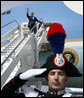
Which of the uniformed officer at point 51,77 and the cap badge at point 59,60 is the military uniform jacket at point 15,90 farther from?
the cap badge at point 59,60

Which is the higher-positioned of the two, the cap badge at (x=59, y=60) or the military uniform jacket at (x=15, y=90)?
the cap badge at (x=59, y=60)

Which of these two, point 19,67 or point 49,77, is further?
point 19,67

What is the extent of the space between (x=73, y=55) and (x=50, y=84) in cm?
802

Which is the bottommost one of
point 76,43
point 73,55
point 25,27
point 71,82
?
point 71,82

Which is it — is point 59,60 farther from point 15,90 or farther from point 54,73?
point 15,90

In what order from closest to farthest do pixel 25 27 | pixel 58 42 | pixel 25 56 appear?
pixel 58 42 → pixel 25 56 → pixel 25 27

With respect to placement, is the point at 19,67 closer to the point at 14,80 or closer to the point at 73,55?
the point at 73,55

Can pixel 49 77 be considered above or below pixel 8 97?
above

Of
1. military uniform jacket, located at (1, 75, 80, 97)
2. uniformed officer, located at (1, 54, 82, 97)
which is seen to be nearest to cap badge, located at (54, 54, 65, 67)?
uniformed officer, located at (1, 54, 82, 97)

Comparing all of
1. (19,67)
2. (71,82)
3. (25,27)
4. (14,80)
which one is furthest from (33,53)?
(14,80)

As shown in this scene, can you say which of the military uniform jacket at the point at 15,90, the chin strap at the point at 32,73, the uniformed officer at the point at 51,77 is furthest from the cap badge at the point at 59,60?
the military uniform jacket at the point at 15,90

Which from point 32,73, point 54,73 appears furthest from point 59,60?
point 32,73

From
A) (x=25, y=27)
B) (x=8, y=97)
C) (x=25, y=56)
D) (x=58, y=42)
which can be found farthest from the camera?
(x=25, y=27)

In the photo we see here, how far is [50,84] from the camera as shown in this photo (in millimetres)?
1442
